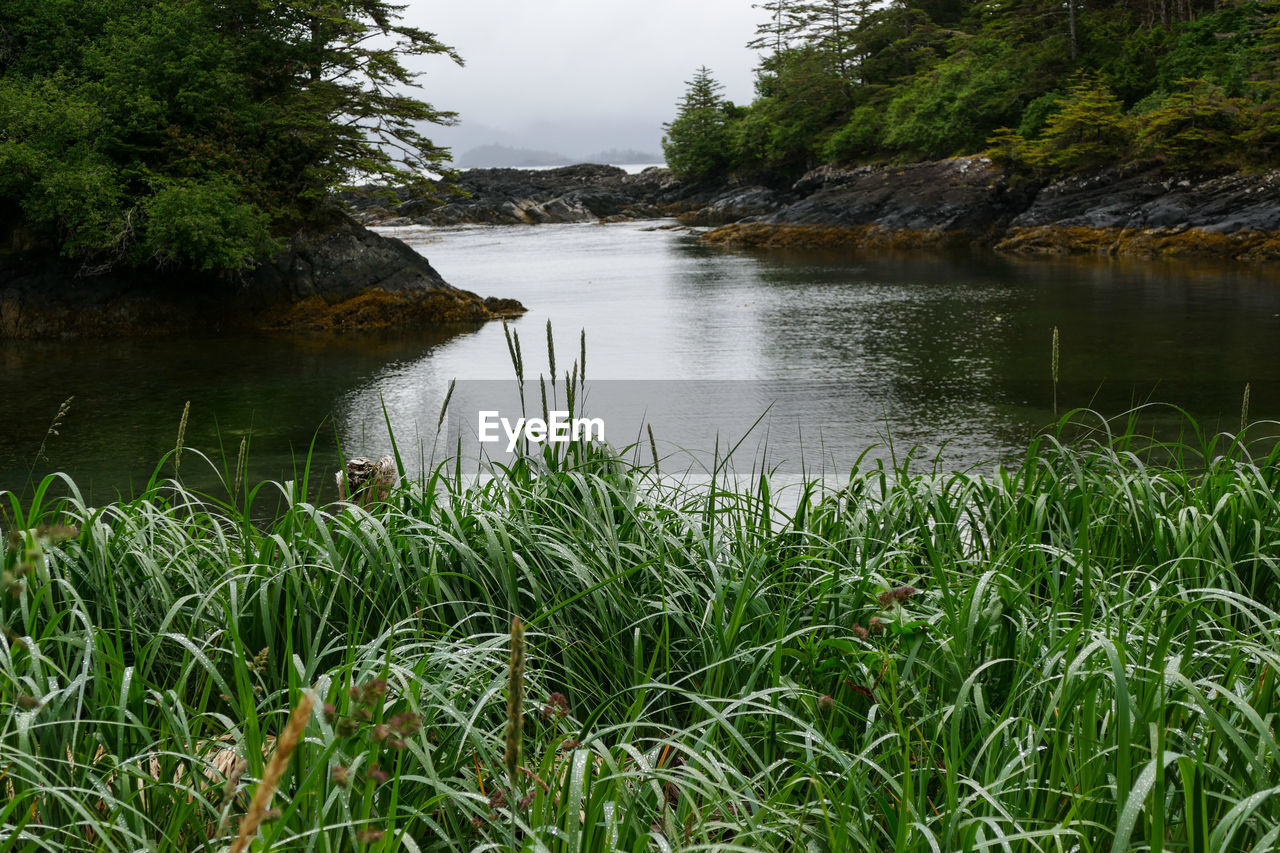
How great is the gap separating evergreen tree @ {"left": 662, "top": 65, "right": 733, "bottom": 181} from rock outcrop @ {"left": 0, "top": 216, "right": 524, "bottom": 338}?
33.9 m

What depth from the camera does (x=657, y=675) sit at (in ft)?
8.69

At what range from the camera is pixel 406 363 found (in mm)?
12281

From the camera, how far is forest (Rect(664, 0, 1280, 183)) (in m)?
23.1

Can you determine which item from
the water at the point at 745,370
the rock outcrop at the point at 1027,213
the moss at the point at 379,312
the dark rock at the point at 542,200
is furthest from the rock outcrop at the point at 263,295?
the dark rock at the point at 542,200

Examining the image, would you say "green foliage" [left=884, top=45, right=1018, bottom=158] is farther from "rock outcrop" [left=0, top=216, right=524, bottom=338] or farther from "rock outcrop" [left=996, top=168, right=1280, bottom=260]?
"rock outcrop" [left=0, top=216, right=524, bottom=338]

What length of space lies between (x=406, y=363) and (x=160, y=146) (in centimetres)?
561

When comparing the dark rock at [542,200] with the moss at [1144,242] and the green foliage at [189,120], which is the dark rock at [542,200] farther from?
the green foliage at [189,120]

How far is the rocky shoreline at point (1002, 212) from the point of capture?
21281mm

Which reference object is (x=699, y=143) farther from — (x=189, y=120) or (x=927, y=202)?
(x=189, y=120)

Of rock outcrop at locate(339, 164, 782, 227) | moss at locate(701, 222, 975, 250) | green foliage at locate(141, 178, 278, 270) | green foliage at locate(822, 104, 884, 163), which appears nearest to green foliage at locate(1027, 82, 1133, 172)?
moss at locate(701, 222, 975, 250)

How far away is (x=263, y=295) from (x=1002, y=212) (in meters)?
19.7

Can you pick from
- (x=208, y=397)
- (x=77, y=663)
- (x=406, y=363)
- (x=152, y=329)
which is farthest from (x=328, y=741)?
(x=152, y=329)

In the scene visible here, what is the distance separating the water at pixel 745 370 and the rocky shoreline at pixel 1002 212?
2769 millimetres

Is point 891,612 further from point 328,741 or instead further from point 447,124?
point 447,124
